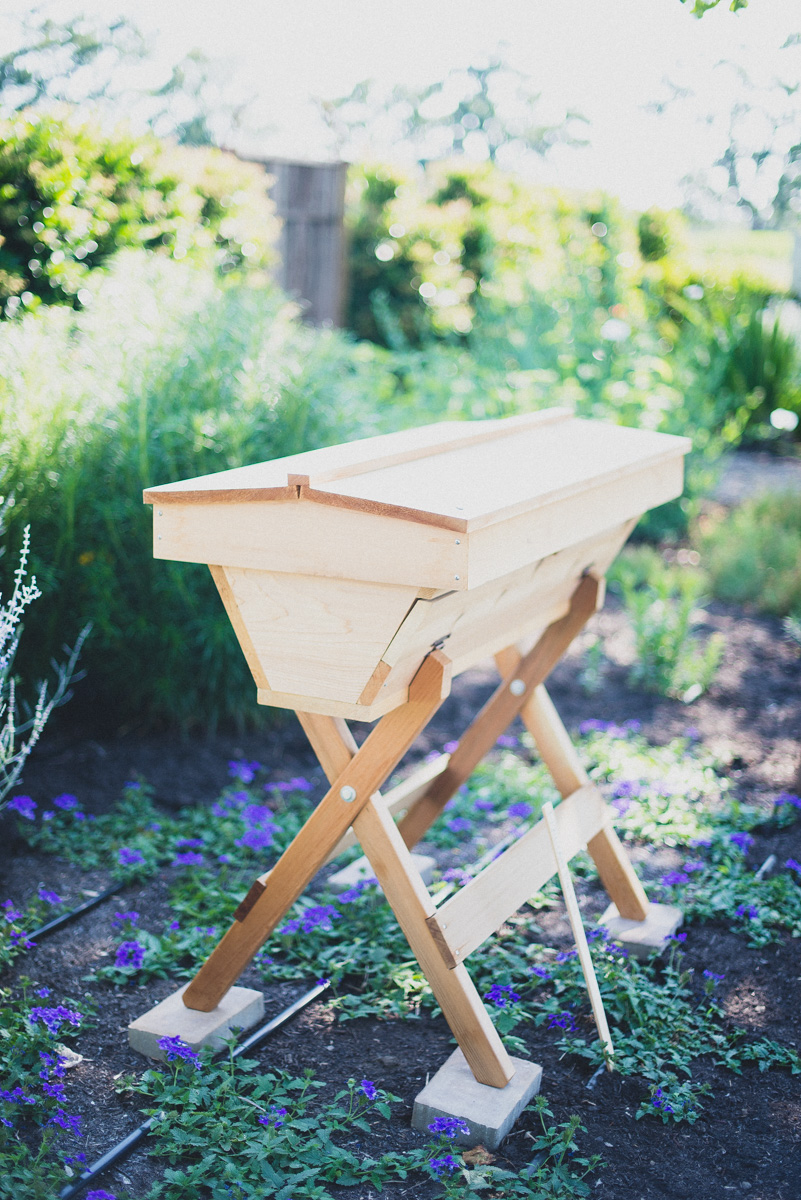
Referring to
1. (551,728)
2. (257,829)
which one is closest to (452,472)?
(551,728)

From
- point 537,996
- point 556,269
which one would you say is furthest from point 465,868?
point 556,269

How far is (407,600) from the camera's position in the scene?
1.55 metres

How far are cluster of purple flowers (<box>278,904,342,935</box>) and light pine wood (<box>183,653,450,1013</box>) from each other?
402 millimetres

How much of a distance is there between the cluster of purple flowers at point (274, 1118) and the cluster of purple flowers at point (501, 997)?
550 mm

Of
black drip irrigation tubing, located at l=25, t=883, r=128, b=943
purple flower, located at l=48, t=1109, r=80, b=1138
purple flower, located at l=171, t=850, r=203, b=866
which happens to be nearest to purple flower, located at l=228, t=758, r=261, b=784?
purple flower, located at l=171, t=850, r=203, b=866

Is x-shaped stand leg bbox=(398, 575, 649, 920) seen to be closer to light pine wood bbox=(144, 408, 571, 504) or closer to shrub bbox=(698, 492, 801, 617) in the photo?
light pine wood bbox=(144, 408, 571, 504)

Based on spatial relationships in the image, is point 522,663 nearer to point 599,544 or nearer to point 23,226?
point 599,544

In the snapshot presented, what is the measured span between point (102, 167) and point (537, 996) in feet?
12.5

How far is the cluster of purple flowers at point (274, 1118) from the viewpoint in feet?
5.76

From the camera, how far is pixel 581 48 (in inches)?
317

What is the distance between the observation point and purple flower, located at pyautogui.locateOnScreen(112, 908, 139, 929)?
7.93 feet

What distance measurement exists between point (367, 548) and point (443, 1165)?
3.50 ft

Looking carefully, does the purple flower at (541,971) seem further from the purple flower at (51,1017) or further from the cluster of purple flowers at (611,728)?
the cluster of purple flowers at (611,728)

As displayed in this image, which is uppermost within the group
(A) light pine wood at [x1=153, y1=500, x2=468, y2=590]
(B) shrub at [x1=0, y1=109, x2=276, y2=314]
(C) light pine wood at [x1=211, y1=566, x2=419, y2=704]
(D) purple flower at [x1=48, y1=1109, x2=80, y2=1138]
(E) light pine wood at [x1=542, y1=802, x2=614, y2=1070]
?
(B) shrub at [x1=0, y1=109, x2=276, y2=314]
